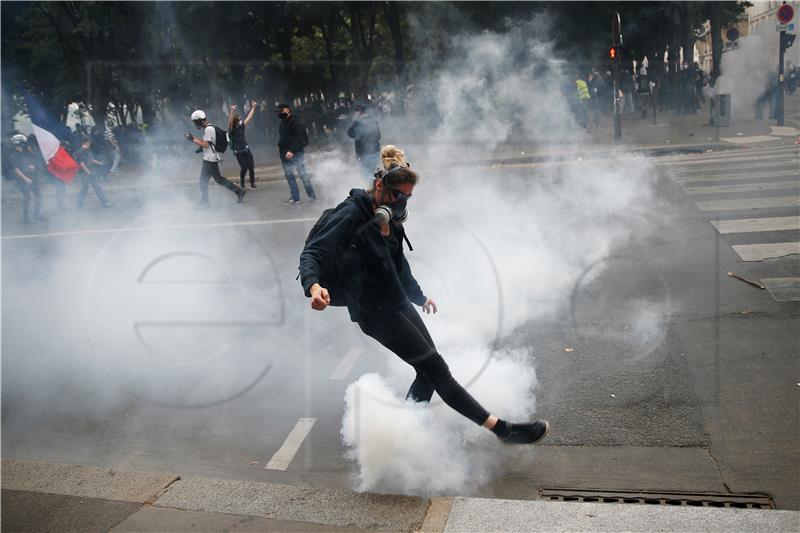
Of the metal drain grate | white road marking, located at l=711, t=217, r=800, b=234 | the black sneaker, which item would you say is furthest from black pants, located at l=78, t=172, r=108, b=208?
the metal drain grate

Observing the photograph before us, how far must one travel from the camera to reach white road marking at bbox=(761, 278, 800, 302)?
5461mm

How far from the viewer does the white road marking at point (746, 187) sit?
9123 millimetres

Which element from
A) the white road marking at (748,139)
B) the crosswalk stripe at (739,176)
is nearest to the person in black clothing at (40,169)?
the crosswalk stripe at (739,176)

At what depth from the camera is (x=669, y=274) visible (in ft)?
20.7

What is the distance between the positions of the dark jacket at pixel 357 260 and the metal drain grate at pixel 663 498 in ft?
3.63

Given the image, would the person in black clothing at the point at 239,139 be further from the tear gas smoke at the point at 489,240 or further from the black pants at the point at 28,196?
the black pants at the point at 28,196

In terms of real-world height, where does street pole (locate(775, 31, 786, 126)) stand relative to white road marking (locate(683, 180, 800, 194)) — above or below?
above

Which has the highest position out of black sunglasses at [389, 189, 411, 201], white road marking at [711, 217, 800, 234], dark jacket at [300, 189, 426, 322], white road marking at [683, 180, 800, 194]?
black sunglasses at [389, 189, 411, 201]

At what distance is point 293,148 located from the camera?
456 inches

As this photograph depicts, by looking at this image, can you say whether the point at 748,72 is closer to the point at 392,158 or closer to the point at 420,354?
the point at 392,158

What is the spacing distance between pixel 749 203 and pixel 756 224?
1012mm

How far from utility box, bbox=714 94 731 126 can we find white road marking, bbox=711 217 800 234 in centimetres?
1026

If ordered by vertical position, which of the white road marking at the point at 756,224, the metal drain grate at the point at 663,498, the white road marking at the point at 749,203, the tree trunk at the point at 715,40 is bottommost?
the metal drain grate at the point at 663,498

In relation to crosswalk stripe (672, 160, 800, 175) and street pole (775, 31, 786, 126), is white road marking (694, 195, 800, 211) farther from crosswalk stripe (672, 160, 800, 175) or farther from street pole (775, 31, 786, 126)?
street pole (775, 31, 786, 126)
